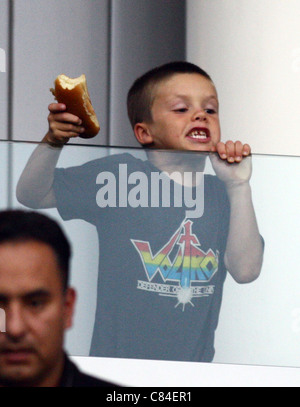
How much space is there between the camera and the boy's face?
32.7 inches

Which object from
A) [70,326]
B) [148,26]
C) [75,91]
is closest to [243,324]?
[70,326]

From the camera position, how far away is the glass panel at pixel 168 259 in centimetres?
66

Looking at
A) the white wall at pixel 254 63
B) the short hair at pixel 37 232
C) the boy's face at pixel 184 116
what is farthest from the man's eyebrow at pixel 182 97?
the short hair at pixel 37 232

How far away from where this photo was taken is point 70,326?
2.11ft

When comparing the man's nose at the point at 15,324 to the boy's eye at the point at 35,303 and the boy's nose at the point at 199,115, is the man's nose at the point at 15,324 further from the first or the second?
the boy's nose at the point at 199,115

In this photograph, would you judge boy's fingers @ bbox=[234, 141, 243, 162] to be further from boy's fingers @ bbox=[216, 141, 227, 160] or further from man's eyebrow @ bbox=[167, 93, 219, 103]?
man's eyebrow @ bbox=[167, 93, 219, 103]

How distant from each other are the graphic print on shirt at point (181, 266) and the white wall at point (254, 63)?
15.8 inches

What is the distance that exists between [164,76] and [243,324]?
0.37 m

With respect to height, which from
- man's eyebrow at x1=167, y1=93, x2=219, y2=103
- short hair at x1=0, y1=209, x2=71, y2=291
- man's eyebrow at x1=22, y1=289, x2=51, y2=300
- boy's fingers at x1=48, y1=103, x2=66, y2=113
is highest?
man's eyebrow at x1=167, y1=93, x2=219, y2=103

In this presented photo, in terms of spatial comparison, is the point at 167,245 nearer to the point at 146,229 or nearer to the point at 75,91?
the point at 146,229

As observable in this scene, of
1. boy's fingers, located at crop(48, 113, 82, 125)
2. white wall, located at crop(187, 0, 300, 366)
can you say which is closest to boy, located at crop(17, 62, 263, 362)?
boy's fingers, located at crop(48, 113, 82, 125)

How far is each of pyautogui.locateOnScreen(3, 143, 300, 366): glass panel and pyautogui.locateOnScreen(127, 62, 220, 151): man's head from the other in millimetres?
148
